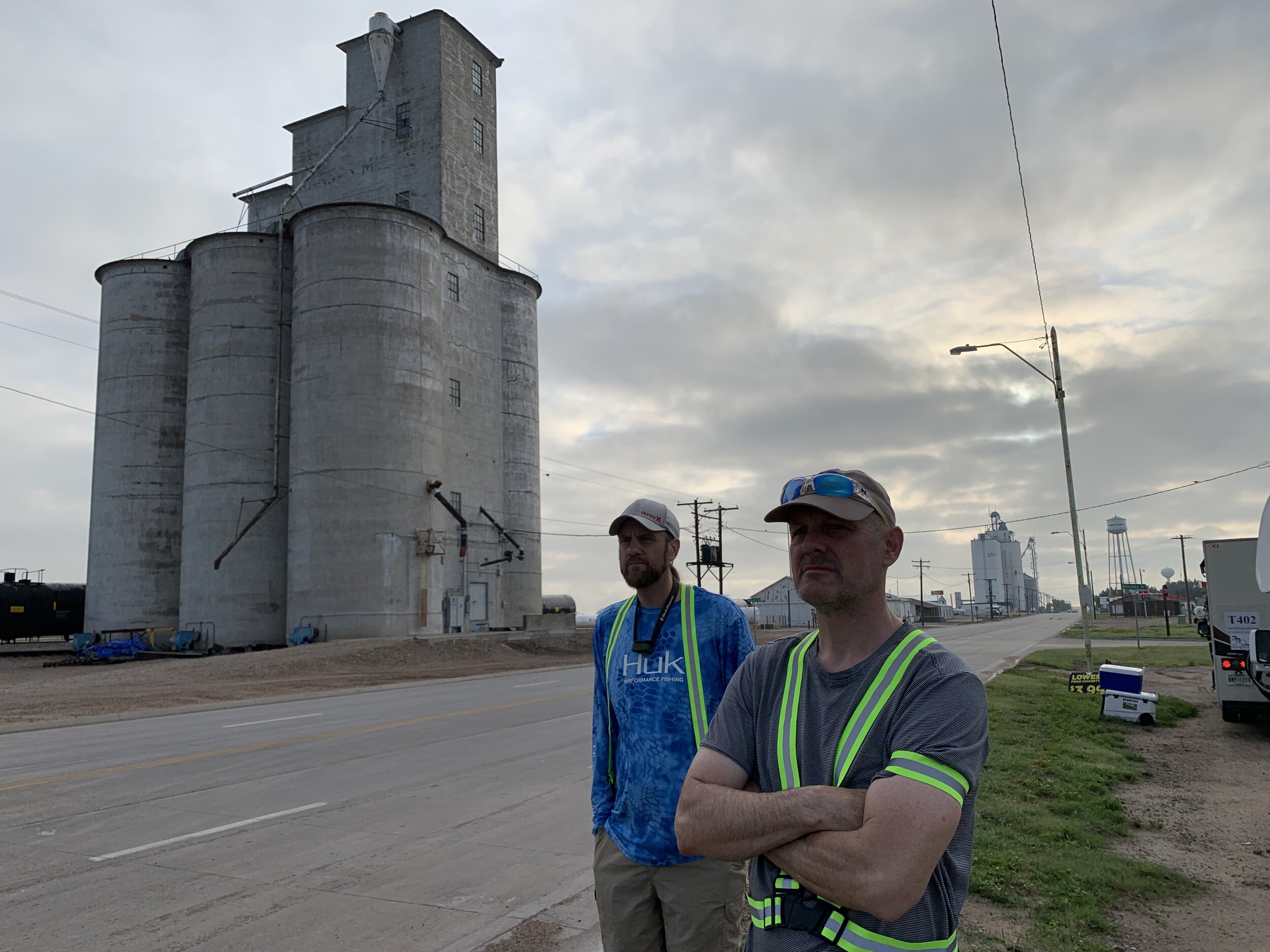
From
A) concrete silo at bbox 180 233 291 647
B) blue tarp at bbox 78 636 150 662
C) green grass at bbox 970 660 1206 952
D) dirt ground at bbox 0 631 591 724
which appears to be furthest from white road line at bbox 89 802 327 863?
blue tarp at bbox 78 636 150 662

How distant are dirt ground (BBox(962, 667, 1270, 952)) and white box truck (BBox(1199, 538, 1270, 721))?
45 cm

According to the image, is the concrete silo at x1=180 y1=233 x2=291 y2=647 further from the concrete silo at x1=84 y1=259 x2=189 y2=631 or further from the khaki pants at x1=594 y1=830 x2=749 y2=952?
the khaki pants at x1=594 y1=830 x2=749 y2=952

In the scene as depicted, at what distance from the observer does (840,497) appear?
2443 mm

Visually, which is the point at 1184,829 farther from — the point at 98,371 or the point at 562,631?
the point at 98,371

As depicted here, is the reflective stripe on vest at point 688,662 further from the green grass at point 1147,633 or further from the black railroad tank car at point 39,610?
the black railroad tank car at point 39,610

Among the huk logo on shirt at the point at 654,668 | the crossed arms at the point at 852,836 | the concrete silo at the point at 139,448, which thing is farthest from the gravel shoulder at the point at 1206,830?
the concrete silo at the point at 139,448

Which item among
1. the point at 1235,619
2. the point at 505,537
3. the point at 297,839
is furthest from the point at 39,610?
the point at 1235,619

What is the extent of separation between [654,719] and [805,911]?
4.49 feet

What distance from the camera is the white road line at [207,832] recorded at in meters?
7.36

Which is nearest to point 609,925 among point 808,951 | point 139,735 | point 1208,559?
point 808,951

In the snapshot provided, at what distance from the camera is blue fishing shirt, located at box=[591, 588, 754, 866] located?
337cm

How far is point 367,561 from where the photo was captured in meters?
41.6

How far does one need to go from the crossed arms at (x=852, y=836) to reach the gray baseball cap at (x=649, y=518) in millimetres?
1598

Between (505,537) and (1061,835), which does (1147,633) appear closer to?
(505,537)
